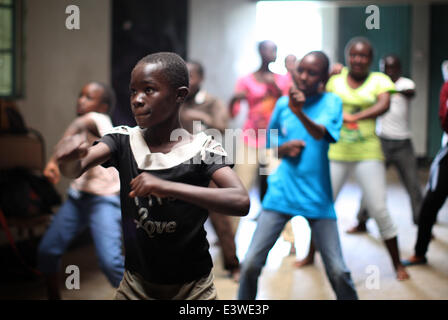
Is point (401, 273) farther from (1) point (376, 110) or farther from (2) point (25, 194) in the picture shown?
(2) point (25, 194)

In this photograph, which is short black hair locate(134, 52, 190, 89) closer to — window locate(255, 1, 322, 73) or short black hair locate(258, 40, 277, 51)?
window locate(255, 1, 322, 73)

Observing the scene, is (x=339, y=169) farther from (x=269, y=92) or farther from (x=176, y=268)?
(x=176, y=268)

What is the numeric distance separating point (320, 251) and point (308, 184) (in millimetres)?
325

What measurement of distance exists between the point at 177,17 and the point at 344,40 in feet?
7.20

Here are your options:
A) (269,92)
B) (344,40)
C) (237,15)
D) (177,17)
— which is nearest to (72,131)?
(344,40)

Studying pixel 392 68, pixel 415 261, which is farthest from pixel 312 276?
pixel 392 68

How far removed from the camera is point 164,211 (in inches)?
69.2

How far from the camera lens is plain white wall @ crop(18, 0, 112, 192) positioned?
381 centimetres

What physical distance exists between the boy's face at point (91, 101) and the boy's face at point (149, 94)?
127 centimetres

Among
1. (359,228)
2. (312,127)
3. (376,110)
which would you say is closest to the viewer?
(312,127)

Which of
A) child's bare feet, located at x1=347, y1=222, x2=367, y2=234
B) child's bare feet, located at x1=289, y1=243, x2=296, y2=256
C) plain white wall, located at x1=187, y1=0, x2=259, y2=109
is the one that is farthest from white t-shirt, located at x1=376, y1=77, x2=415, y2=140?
plain white wall, located at x1=187, y1=0, x2=259, y2=109

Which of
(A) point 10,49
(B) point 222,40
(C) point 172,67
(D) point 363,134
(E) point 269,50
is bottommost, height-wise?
(D) point 363,134

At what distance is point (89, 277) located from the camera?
13.2ft

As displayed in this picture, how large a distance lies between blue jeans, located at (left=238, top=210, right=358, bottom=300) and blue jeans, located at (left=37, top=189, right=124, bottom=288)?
Answer: 0.67 meters
